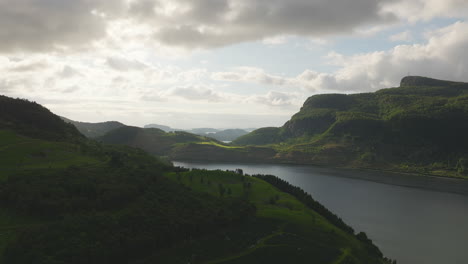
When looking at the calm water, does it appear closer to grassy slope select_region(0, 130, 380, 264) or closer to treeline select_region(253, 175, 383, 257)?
treeline select_region(253, 175, 383, 257)

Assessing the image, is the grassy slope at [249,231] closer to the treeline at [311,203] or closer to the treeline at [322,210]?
the treeline at [322,210]

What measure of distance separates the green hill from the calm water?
1502 centimetres

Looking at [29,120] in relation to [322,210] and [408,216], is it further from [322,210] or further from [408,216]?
[408,216]

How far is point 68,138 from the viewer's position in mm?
164125

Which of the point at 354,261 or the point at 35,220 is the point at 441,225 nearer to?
the point at 354,261

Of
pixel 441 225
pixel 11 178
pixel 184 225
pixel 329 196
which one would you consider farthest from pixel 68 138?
pixel 441 225

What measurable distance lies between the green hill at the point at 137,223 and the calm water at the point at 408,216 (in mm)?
15025

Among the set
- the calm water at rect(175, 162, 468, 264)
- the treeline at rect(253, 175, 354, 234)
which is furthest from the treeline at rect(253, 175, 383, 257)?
the calm water at rect(175, 162, 468, 264)

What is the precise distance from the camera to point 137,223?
67.4 metres

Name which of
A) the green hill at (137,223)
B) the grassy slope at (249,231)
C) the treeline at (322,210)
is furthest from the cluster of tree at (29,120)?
the treeline at (322,210)

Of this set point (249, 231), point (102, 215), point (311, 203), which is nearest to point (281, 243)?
point (249, 231)

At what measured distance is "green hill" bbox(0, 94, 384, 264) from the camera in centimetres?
5641

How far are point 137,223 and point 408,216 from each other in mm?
118352

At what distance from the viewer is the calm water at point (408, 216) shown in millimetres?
92750
